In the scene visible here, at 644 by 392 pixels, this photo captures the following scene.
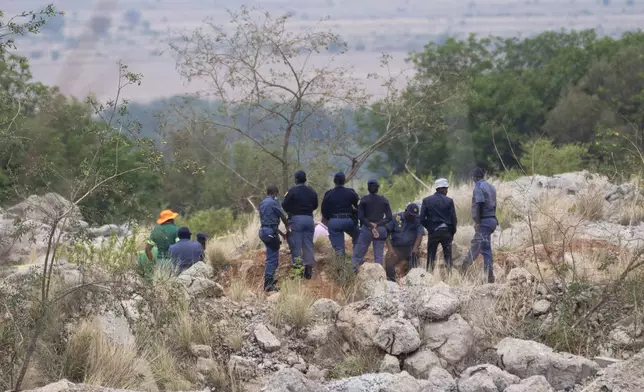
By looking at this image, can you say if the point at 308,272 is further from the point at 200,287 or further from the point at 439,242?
the point at 200,287

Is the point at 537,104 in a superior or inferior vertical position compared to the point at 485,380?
inferior

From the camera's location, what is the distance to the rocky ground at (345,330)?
29.9 feet

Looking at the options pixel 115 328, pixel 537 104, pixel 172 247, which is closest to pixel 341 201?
pixel 172 247

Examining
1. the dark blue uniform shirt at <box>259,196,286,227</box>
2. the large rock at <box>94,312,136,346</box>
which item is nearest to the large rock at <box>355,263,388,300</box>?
the dark blue uniform shirt at <box>259,196,286,227</box>

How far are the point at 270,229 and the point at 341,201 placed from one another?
3.68ft

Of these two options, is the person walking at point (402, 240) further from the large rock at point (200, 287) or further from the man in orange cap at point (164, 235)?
the man in orange cap at point (164, 235)

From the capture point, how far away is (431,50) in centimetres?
5597

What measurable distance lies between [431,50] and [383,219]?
4445 centimetres

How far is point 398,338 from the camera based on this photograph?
981cm

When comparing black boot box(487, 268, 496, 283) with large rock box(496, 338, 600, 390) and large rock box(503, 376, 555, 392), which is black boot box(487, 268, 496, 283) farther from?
large rock box(503, 376, 555, 392)

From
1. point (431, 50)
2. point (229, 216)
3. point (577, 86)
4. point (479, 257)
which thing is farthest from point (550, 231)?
point (431, 50)

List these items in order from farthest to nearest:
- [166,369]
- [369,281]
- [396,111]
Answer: [396,111]
[369,281]
[166,369]

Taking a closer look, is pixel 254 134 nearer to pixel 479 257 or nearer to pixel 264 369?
pixel 479 257

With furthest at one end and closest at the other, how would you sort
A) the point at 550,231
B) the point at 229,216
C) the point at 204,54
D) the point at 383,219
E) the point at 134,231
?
1. the point at 229,216
2. the point at 204,54
3. the point at 550,231
4. the point at 383,219
5. the point at 134,231
